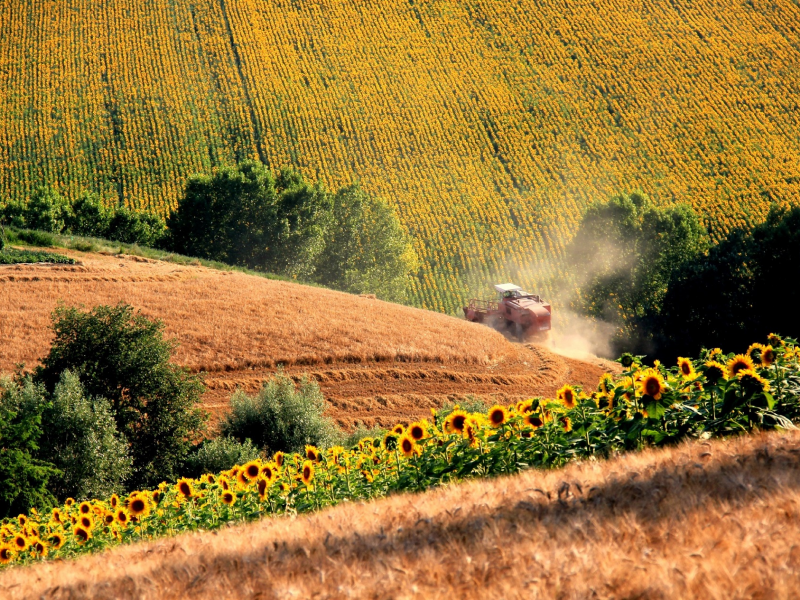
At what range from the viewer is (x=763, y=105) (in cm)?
8175

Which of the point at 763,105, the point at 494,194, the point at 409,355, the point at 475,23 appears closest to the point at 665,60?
the point at 763,105

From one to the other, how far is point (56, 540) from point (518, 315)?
105 ft

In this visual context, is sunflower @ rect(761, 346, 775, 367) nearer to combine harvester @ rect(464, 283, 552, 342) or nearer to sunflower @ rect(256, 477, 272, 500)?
sunflower @ rect(256, 477, 272, 500)

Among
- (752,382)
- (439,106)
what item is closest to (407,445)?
(752,382)

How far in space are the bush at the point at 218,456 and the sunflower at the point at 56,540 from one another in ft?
28.8

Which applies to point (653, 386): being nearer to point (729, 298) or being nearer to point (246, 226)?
point (729, 298)

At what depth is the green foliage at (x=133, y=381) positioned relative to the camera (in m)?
20.2

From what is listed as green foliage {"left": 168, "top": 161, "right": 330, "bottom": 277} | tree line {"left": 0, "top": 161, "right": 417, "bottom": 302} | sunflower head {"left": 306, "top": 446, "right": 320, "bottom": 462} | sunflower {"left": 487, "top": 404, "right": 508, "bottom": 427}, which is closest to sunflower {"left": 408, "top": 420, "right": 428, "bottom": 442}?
sunflower {"left": 487, "top": 404, "right": 508, "bottom": 427}

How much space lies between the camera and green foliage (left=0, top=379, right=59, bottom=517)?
14742 millimetres

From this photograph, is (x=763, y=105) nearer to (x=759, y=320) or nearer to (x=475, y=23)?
(x=475, y=23)

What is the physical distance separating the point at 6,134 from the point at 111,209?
23.2m

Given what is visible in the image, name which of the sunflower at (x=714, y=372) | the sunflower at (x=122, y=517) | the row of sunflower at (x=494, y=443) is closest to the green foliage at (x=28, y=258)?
the row of sunflower at (x=494, y=443)

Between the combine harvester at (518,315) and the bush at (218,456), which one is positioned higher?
the combine harvester at (518,315)

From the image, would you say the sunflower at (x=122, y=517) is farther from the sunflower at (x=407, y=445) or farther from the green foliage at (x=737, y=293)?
the green foliage at (x=737, y=293)
